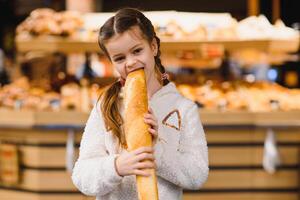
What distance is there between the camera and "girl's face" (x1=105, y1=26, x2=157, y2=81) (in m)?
1.89

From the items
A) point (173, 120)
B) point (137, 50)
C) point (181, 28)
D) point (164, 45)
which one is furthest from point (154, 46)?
point (181, 28)

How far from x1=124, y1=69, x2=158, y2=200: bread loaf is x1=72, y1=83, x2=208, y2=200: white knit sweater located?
10 centimetres

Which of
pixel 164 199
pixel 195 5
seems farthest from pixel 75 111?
pixel 195 5

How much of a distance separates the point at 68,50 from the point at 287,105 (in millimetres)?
1991

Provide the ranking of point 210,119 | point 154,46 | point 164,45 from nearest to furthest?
point 154,46
point 210,119
point 164,45

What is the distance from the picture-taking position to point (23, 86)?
23.1 feet

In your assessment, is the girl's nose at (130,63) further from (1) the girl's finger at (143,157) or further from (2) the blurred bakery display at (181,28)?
(2) the blurred bakery display at (181,28)

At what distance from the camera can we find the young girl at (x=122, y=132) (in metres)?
1.90

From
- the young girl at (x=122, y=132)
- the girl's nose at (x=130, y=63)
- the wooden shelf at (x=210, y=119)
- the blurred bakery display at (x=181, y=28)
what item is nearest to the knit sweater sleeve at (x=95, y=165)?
the young girl at (x=122, y=132)

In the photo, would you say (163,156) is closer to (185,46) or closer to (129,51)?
(129,51)

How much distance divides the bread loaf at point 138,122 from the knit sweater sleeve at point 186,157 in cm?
11

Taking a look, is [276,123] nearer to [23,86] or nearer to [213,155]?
[213,155]

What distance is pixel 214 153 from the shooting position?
5855mm

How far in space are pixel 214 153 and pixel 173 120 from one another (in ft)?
12.7
